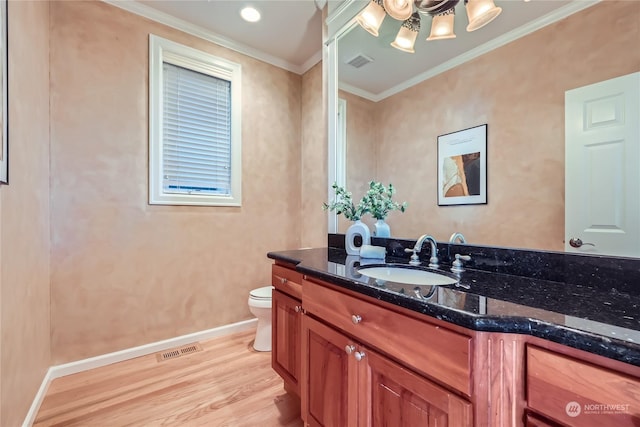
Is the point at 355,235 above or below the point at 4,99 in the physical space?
below

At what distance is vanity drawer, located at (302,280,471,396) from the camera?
2.10 ft

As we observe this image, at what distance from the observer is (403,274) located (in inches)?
49.3

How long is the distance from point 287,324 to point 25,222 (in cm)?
145

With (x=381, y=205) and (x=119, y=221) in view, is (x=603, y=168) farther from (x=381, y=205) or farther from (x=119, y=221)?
(x=119, y=221)

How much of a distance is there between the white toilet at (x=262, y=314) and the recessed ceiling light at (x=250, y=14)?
2.25 metres

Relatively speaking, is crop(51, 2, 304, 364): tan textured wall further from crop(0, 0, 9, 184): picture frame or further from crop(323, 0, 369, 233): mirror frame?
crop(323, 0, 369, 233): mirror frame

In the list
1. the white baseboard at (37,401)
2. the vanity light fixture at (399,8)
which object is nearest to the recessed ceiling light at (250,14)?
the vanity light fixture at (399,8)

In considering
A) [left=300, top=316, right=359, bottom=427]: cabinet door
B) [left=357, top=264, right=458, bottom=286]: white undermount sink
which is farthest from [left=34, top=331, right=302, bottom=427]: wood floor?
[left=357, top=264, right=458, bottom=286]: white undermount sink

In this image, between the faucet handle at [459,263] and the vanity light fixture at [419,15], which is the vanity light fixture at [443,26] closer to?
the vanity light fixture at [419,15]

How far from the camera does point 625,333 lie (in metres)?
0.49

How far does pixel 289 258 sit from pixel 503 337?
3.35 ft

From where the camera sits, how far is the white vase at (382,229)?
163 cm

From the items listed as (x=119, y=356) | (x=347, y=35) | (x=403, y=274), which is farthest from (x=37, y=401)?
(x=347, y=35)

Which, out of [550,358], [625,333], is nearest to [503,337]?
[550,358]
